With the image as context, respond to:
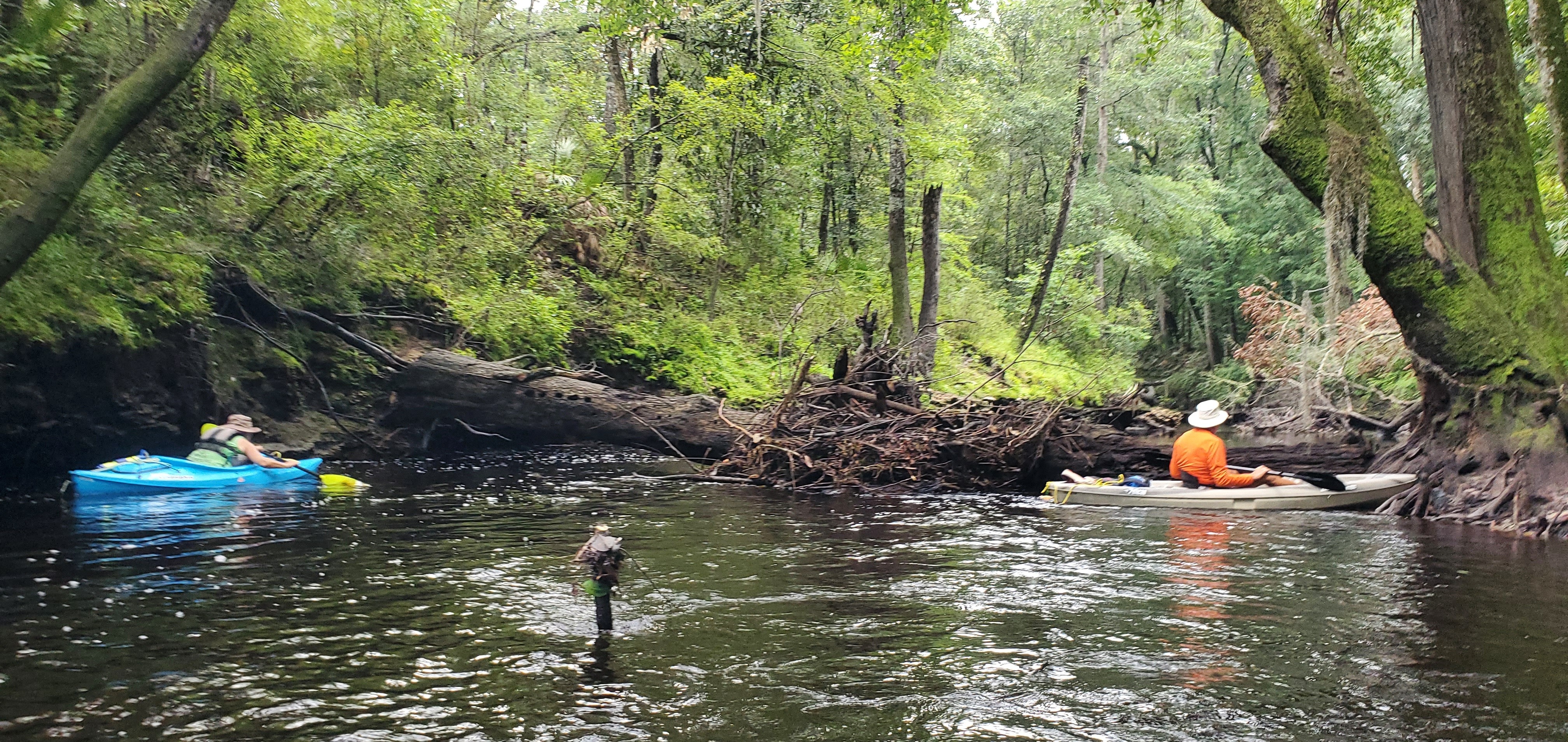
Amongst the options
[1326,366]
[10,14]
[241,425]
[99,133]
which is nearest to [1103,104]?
[1326,366]

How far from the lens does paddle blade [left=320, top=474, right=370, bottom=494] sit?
12.8 meters

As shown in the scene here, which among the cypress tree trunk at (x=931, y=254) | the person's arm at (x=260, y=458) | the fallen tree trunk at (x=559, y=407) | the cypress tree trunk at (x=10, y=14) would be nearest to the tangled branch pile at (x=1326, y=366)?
the cypress tree trunk at (x=931, y=254)

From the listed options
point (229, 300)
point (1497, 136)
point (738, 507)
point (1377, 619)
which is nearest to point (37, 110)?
point (229, 300)

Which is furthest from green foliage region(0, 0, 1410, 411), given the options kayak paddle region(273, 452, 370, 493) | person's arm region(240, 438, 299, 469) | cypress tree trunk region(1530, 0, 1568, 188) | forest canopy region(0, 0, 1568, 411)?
kayak paddle region(273, 452, 370, 493)

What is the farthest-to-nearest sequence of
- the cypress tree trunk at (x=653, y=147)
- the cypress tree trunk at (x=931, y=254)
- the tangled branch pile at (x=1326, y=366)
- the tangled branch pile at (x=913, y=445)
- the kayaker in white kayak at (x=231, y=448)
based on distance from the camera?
the cypress tree trunk at (x=653, y=147) → the cypress tree trunk at (x=931, y=254) → the tangled branch pile at (x=1326, y=366) → the tangled branch pile at (x=913, y=445) → the kayaker in white kayak at (x=231, y=448)

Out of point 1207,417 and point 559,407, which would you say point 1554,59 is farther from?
point 559,407

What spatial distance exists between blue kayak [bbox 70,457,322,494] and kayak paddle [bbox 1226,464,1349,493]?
1290 cm

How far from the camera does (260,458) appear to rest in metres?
13.6

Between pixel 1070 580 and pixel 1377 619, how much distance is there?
2.12 m

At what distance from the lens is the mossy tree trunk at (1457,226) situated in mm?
10852

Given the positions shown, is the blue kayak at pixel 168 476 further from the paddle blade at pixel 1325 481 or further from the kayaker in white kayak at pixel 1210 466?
the paddle blade at pixel 1325 481

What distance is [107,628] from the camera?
6.04m

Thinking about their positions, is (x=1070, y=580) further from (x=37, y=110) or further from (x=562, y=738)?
(x=37, y=110)

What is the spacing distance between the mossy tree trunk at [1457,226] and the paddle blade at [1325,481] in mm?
717
